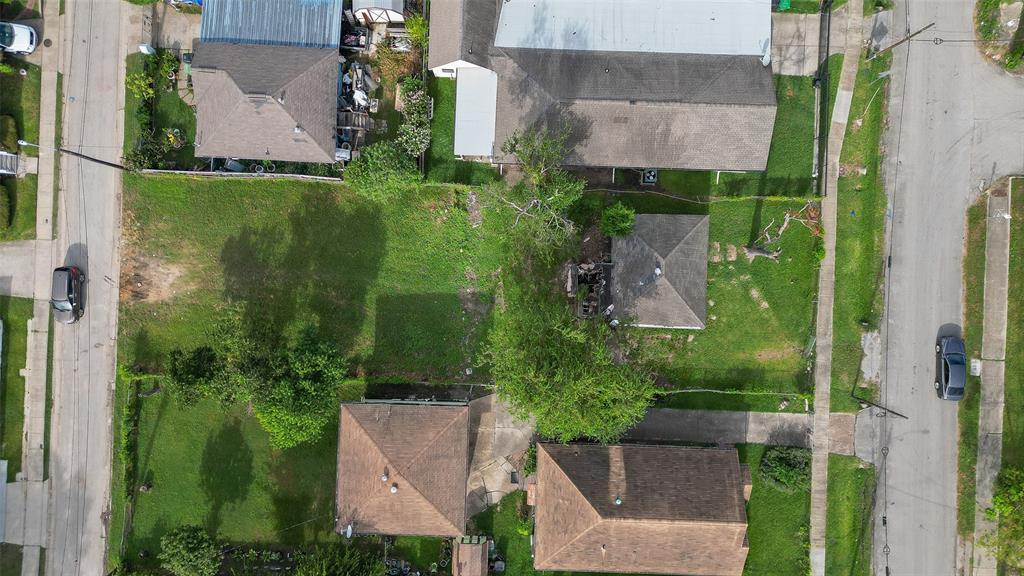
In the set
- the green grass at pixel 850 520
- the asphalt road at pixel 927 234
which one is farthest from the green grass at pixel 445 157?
the green grass at pixel 850 520

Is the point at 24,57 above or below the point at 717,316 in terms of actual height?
above

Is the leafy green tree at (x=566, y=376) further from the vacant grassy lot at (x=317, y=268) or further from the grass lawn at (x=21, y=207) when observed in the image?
the grass lawn at (x=21, y=207)

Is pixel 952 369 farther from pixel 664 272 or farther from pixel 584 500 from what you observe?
pixel 584 500

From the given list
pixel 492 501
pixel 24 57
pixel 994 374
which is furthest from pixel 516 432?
pixel 24 57

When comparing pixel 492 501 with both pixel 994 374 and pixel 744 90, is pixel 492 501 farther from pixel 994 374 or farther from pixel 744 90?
pixel 994 374

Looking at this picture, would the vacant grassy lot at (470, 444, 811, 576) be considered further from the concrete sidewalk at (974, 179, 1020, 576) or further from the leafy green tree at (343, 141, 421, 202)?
the leafy green tree at (343, 141, 421, 202)

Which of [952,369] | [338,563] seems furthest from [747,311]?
[338,563]

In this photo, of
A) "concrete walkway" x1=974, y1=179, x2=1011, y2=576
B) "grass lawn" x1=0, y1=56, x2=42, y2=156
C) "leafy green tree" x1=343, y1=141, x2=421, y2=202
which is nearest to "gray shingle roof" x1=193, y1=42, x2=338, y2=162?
"leafy green tree" x1=343, y1=141, x2=421, y2=202
